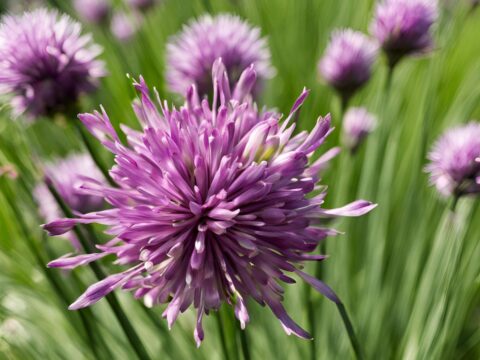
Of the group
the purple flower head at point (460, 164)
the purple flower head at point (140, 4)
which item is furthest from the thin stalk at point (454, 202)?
the purple flower head at point (140, 4)

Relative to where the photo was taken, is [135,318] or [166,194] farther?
[135,318]

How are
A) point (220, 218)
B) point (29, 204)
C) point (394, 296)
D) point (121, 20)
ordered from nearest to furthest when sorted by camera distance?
point (220, 218)
point (29, 204)
point (394, 296)
point (121, 20)

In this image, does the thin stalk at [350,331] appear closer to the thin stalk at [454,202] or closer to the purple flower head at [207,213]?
the purple flower head at [207,213]

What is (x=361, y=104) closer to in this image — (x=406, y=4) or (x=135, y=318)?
(x=406, y=4)

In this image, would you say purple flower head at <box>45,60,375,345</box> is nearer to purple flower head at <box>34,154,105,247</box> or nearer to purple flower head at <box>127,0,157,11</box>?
purple flower head at <box>34,154,105,247</box>

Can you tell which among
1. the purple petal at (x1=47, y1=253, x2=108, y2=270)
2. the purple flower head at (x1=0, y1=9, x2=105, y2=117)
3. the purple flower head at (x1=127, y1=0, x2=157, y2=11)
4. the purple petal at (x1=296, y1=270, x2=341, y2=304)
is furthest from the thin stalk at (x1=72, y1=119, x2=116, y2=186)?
the purple flower head at (x1=127, y1=0, x2=157, y2=11)

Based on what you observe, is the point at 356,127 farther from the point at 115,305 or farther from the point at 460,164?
the point at 115,305

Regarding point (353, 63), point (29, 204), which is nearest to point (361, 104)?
point (353, 63)
